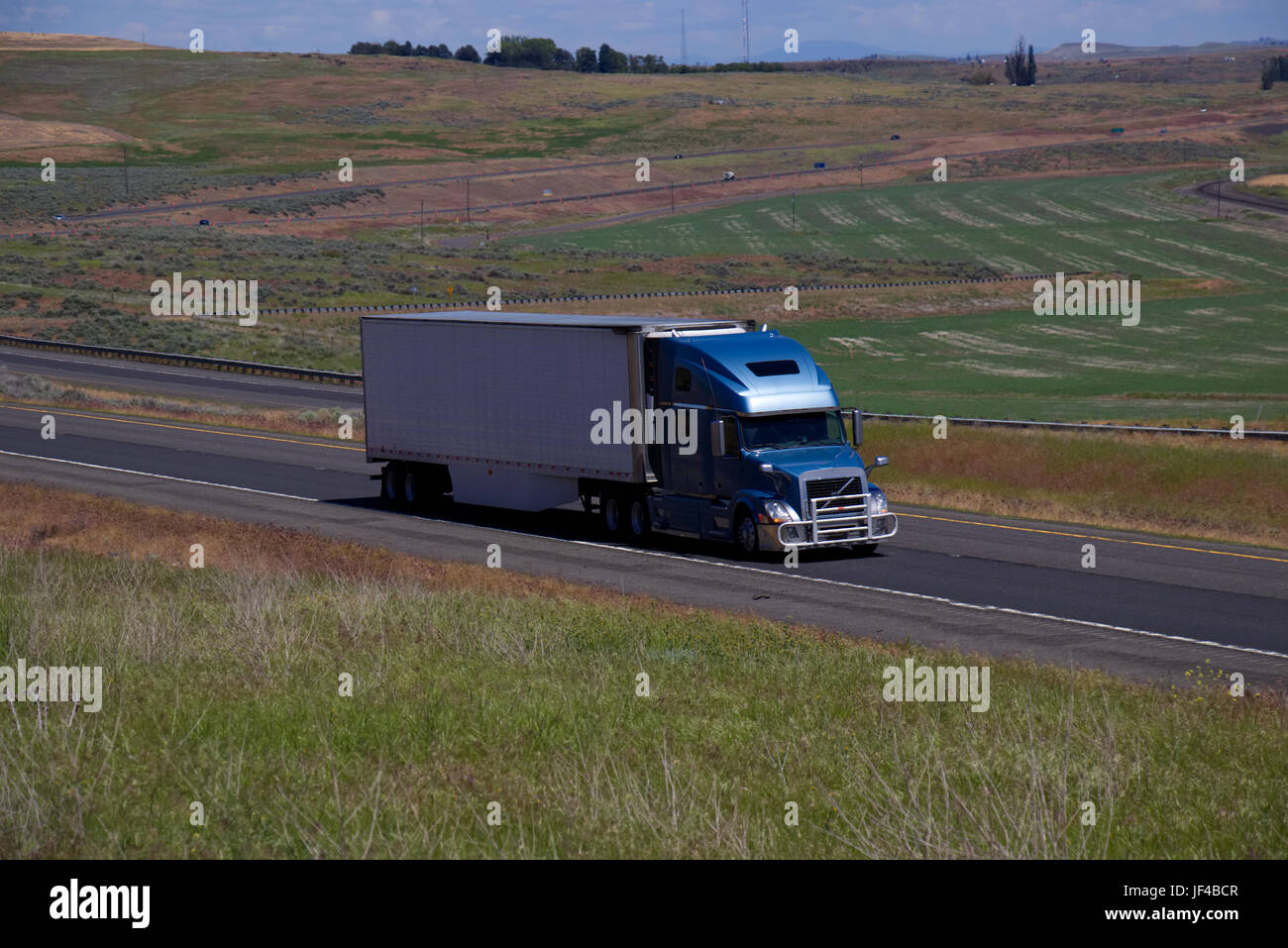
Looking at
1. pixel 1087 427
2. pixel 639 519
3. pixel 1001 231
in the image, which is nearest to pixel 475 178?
pixel 1001 231

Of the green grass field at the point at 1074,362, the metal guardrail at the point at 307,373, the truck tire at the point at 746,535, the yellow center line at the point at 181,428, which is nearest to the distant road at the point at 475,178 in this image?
the metal guardrail at the point at 307,373

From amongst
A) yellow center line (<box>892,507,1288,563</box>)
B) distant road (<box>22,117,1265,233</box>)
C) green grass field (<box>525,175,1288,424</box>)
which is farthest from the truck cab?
distant road (<box>22,117,1265,233</box>)

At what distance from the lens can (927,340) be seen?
78312 mm

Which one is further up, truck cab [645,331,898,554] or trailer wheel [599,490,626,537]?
truck cab [645,331,898,554]

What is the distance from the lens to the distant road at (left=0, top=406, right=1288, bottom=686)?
65.5ft

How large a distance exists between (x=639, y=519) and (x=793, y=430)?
12.7 ft

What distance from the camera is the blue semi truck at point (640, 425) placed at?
26719mm

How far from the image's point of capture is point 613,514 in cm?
2973

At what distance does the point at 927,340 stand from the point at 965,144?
126 metres

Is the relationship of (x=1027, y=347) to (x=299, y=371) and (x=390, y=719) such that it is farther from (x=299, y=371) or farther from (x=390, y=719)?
(x=390, y=719)

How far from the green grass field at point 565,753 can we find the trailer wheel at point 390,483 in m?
18.9

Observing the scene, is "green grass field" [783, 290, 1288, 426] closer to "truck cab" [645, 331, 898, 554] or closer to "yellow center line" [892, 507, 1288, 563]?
"yellow center line" [892, 507, 1288, 563]

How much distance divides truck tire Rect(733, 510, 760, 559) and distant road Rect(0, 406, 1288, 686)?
37 cm

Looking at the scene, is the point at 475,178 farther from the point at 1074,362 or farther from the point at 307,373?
the point at 307,373
